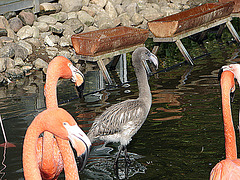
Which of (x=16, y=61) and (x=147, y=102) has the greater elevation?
(x=16, y=61)

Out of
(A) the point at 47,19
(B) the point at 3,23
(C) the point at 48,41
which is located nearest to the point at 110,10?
(A) the point at 47,19

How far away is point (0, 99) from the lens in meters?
8.85

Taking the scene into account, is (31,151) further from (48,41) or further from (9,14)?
(9,14)

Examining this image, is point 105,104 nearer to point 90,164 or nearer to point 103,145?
point 103,145

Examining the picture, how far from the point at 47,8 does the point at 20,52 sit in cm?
326

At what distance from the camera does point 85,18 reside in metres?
14.5

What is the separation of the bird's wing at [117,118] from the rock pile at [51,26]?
18.6ft

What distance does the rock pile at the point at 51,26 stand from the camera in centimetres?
1124

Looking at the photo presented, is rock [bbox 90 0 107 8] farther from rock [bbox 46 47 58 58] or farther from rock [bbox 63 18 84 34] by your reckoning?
rock [bbox 46 47 58 58]

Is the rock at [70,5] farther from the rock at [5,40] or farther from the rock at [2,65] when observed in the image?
the rock at [2,65]

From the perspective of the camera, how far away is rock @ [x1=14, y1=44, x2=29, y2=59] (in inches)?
445

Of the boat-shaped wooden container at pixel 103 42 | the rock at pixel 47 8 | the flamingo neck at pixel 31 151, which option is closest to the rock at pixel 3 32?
the rock at pixel 47 8

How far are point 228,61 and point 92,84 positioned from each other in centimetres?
402

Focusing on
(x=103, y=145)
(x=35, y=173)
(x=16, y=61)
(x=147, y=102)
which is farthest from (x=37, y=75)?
(x=35, y=173)
